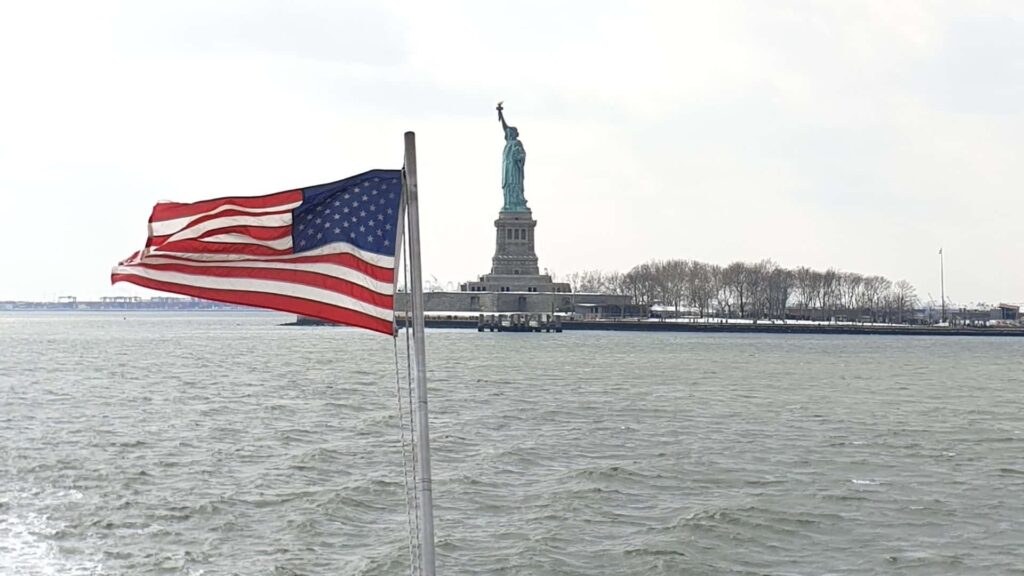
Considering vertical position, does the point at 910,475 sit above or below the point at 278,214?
below

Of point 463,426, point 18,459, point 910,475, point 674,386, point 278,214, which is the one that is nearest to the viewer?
point 278,214

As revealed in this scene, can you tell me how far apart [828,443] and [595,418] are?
398 inches

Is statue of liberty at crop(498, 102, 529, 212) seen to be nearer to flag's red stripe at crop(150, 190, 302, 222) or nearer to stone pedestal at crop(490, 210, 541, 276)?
stone pedestal at crop(490, 210, 541, 276)

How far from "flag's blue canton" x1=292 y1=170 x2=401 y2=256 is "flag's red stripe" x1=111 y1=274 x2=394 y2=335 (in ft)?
1.49

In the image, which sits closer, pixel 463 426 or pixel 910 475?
pixel 910 475

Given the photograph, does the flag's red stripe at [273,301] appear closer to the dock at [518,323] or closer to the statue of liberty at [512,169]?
the dock at [518,323]

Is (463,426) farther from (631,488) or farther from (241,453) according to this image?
(631,488)

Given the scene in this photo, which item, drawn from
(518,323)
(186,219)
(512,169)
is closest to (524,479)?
(186,219)

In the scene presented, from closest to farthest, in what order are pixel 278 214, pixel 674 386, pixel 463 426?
pixel 278 214, pixel 463 426, pixel 674 386

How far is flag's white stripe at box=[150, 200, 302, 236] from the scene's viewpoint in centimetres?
1025

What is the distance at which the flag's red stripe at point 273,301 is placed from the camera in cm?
1002

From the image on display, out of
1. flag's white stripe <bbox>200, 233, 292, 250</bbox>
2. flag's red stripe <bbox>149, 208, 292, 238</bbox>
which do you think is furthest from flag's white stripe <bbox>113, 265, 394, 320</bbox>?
flag's red stripe <bbox>149, 208, 292, 238</bbox>

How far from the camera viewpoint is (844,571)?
21906 mm

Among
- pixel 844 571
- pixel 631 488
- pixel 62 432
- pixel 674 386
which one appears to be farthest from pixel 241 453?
pixel 674 386
